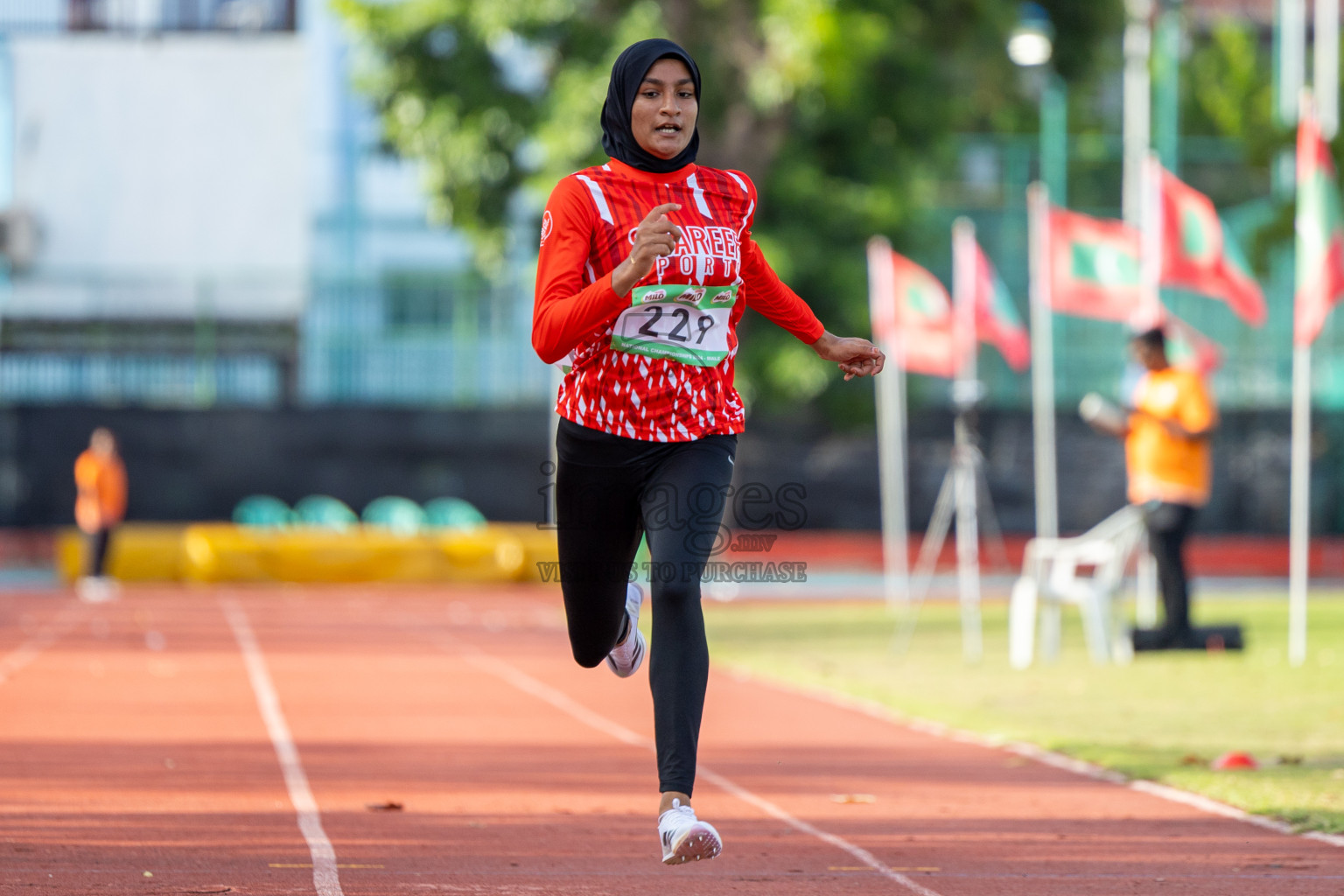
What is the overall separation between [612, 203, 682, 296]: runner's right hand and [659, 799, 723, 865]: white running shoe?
1.28 meters

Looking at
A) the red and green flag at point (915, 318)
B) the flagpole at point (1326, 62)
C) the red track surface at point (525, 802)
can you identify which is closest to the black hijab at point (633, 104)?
the red track surface at point (525, 802)

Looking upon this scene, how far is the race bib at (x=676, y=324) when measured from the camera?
187 inches

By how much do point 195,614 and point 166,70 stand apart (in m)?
17.8

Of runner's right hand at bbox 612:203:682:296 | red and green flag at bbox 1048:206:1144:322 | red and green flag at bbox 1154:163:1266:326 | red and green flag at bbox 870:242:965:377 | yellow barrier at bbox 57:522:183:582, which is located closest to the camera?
runner's right hand at bbox 612:203:682:296

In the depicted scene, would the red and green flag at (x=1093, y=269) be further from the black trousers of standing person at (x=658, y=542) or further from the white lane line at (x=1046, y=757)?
the black trousers of standing person at (x=658, y=542)

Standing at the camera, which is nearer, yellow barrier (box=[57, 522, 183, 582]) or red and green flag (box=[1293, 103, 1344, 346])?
red and green flag (box=[1293, 103, 1344, 346])

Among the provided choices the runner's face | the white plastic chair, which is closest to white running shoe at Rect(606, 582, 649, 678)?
the runner's face

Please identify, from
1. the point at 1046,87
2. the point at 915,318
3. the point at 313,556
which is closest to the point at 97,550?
the point at 313,556

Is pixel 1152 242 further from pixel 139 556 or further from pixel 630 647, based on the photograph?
pixel 139 556

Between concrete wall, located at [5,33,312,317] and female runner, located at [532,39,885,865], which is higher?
concrete wall, located at [5,33,312,317]

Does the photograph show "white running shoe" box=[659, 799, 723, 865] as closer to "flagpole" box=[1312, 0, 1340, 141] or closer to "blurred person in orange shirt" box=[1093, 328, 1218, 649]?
"blurred person in orange shirt" box=[1093, 328, 1218, 649]

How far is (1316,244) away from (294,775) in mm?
8192

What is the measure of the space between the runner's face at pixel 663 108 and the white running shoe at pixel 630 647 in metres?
1.25

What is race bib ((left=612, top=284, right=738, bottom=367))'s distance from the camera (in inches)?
187
